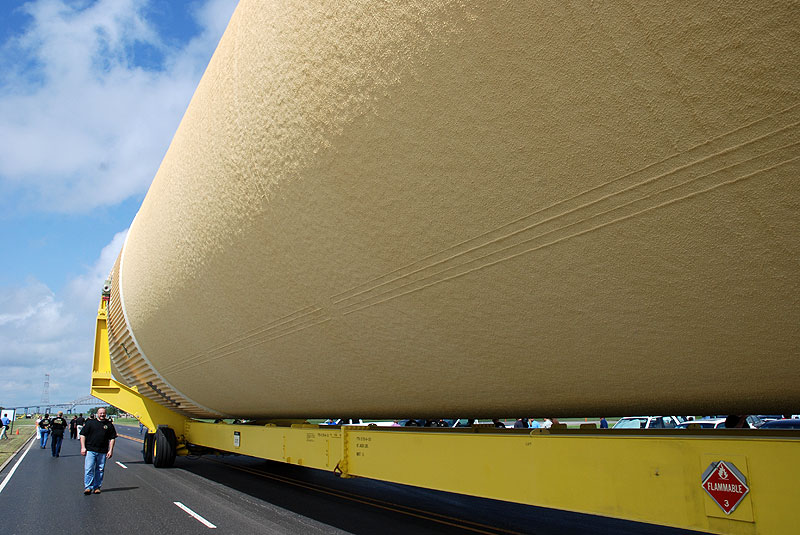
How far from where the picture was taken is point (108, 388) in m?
12.3

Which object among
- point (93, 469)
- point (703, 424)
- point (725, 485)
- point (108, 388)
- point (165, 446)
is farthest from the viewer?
point (703, 424)

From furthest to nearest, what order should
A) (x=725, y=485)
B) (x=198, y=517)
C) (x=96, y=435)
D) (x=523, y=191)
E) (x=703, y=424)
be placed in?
(x=703, y=424) → (x=96, y=435) → (x=198, y=517) → (x=725, y=485) → (x=523, y=191)

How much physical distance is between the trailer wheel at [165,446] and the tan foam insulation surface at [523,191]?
9.84m

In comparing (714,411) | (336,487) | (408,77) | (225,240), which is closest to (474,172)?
(408,77)

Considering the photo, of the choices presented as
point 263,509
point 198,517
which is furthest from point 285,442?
point 198,517

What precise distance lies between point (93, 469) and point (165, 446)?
3254 mm

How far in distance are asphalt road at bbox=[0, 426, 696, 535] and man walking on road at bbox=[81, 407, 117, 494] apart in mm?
315

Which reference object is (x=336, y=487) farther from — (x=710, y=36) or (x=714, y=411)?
(x=710, y=36)

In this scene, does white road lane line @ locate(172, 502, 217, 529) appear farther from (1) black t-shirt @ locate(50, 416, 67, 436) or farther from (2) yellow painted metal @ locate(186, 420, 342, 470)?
(1) black t-shirt @ locate(50, 416, 67, 436)

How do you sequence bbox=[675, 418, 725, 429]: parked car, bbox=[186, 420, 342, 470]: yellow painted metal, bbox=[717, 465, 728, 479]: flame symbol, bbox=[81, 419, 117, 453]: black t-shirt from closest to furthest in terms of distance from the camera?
bbox=[717, 465, 728, 479]: flame symbol < bbox=[675, 418, 725, 429]: parked car < bbox=[186, 420, 342, 470]: yellow painted metal < bbox=[81, 419, 117, 453]: black t-shirt

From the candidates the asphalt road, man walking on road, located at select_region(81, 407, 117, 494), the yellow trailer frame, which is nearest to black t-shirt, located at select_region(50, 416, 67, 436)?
the asphalt road

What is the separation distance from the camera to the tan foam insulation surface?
2.01 metres

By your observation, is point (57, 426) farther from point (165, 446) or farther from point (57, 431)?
point (165, 446)

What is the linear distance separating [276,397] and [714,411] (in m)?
5.64
